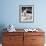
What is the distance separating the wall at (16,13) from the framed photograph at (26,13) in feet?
0.32

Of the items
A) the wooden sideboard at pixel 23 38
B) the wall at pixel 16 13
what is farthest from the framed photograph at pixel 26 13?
the wooden sideboard at pixel 23 38

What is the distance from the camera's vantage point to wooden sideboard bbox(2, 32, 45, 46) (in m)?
3.61

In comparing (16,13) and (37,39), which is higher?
(16,13)

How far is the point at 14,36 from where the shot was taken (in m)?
3.62

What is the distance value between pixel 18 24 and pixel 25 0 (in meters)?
0.81

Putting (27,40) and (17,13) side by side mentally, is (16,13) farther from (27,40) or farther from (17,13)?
(27,40)

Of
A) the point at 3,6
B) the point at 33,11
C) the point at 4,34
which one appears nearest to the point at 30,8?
the point at 33,11

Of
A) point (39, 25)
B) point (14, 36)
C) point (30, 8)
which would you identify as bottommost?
point (14, 36)

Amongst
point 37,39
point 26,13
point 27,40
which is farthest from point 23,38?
point 26,13

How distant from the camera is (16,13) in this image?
4102 mm

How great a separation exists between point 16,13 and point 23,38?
0.92 metres

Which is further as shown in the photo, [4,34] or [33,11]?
[33,11]

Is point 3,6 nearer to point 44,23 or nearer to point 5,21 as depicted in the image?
point 5,21

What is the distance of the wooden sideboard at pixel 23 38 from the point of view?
11.8ft
